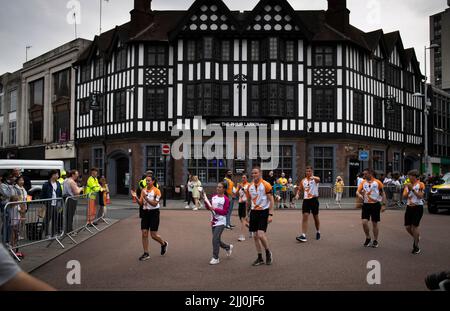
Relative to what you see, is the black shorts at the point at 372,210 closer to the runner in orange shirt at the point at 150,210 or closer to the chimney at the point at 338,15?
the runner in orange shirt at the point at 150,210

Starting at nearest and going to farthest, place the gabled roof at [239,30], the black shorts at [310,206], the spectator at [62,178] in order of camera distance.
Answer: the black shorts at [310,206] → the spectator at [62,178] → the gabled roof at [239,30]

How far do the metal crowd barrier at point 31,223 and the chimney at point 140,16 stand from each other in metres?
21.9

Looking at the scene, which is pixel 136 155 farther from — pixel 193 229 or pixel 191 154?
pixel 193 229

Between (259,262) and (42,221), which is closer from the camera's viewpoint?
(259,262)

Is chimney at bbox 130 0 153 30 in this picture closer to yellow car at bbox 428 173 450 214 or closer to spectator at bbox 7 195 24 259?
yellow car at bbox 428 173 450 214

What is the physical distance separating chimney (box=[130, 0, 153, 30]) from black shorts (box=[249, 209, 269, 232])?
80.2ft

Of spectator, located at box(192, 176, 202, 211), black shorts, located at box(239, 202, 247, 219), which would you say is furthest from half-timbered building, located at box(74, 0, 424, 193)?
black shorts, located at box(239, 202, 247, 219)

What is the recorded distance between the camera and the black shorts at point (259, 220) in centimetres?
830

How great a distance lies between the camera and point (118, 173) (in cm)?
3148

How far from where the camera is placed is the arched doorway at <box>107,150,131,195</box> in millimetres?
30844

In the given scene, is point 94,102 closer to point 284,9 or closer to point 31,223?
point 284,9

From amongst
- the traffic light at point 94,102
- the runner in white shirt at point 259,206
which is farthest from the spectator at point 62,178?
the traffic light at point 94,102

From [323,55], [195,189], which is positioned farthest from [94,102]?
[323,55]

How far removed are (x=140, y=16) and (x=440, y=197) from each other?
2202 cm
